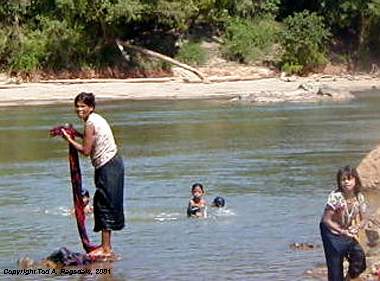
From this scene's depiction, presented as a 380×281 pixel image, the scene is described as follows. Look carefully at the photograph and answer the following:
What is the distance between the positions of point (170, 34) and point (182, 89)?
851 centimetres

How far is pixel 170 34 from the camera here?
1981 inches

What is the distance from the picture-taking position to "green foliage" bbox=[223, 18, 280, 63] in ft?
160

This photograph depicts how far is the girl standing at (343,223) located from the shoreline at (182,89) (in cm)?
2783

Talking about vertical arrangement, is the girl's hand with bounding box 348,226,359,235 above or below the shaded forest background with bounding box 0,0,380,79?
above

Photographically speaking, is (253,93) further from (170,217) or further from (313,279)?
(313,279)

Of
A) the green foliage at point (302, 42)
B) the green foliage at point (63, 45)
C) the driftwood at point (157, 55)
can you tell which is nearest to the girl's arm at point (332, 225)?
the driftwood at point (157, 55)

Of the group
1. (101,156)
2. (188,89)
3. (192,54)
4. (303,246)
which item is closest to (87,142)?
(101,156)

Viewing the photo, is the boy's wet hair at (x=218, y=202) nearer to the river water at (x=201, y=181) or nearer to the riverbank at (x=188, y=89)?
the river water at (x=201, y=181)

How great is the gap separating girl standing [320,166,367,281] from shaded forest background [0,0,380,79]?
3658 centimetres

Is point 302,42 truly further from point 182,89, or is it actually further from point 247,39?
point 182,89

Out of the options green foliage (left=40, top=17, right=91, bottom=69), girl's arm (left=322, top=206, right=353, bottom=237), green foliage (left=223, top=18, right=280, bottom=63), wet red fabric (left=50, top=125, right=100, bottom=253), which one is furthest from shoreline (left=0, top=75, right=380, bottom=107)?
girl's arm (left=322, top=206, right=353, bottom=237)

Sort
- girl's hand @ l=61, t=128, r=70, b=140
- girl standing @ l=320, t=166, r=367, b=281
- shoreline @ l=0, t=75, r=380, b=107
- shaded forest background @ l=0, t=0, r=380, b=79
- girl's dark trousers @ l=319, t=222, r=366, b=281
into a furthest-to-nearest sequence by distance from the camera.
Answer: shaded forest background @ l=0, t=0, r=380, b=79
shoreline @ l=0, t=75, r=380, b=107
girl's hand @ l=61, t=128, r=70, b=140
girl's dark trousers @ l=319, t=222, r=366, b=281
girl standing @ l=320, t=166, r=367, b=281

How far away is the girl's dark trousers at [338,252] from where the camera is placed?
344 inches

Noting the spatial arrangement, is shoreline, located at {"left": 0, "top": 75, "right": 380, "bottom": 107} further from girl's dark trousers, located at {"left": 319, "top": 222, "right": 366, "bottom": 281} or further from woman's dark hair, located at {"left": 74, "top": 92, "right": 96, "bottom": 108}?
girl's dark trousers, located at {"left": 319, "top": 222, "right": 366, "bottom": 281}
